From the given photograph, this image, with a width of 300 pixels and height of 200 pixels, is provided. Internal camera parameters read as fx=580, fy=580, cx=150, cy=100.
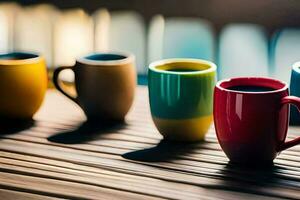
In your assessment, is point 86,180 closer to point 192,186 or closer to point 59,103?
point 192,186

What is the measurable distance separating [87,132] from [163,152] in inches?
5.2

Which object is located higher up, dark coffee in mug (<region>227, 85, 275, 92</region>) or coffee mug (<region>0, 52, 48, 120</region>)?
dark coffee in mug (<region>227, 85, 275, 92</region>)

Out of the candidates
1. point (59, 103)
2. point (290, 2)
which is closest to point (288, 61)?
point (290, 2)

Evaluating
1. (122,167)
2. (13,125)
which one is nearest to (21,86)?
(13,125)

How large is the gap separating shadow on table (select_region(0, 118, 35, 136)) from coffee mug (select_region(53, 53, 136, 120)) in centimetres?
7

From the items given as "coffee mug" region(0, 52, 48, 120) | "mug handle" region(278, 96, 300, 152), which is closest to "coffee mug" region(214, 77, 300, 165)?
"mug handle" region(278, 96, 300, 152)

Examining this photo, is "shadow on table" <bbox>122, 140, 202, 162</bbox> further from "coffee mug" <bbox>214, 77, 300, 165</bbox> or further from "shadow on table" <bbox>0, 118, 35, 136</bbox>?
"shadow on table" <bbox>0, 118, 35, 136</bbox>

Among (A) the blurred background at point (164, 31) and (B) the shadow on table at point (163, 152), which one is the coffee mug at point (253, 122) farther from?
(A) the blurred background at point (164, 31)

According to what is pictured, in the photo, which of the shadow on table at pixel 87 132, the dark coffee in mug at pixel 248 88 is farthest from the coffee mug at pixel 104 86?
the dark coffee in mug at pixel 248 88

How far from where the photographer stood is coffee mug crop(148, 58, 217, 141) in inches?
28.7

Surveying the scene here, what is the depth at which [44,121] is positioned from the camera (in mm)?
861

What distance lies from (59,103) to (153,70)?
257 millimetres

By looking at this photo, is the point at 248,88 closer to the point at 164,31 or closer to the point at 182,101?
the point at 182,101

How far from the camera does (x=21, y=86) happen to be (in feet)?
2.68
